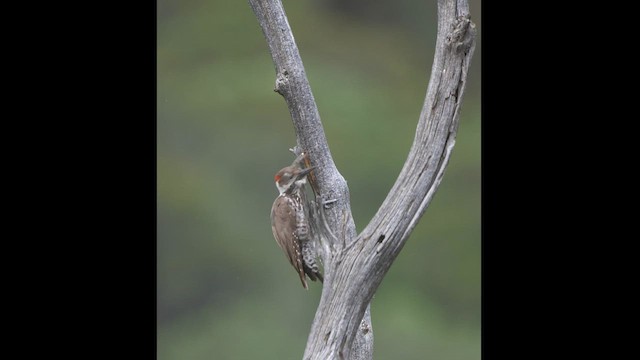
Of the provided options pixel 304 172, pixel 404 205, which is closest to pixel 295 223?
pixel 304 172

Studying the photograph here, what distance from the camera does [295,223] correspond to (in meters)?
3.23

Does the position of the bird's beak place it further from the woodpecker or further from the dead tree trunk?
the dead tree trunk

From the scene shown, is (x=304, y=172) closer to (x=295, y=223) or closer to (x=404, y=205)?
(x=295, y=223)

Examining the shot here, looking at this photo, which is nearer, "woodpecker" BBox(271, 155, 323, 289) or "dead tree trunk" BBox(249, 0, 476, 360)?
"dead tree trunk" BBox(249, 0, 476, 360)

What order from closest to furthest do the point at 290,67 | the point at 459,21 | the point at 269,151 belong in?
the point at 459,21
the point at 290,67
the point at 269,151

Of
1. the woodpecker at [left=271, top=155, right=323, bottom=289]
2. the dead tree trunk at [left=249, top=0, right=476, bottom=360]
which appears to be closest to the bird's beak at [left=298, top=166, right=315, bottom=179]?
the woodpecker at [left=271, top=155, right=323, bottom=289]

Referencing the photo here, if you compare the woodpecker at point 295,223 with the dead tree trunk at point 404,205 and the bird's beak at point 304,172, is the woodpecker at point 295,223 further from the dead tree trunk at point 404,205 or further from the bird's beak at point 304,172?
the dead tree trunk at point 404,205

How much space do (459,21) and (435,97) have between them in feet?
0.89

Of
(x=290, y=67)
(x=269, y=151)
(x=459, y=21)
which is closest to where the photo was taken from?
(x=459, y=21)

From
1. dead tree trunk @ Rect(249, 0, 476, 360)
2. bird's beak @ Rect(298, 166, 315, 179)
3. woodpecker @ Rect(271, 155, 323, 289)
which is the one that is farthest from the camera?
woodpecker @ Rect(271, 155, 323, 289)

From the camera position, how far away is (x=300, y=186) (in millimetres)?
3211

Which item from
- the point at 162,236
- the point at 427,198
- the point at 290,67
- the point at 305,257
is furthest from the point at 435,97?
the point at 162,236

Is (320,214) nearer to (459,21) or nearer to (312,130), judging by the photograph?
(312,130)

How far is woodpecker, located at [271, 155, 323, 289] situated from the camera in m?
3.20
